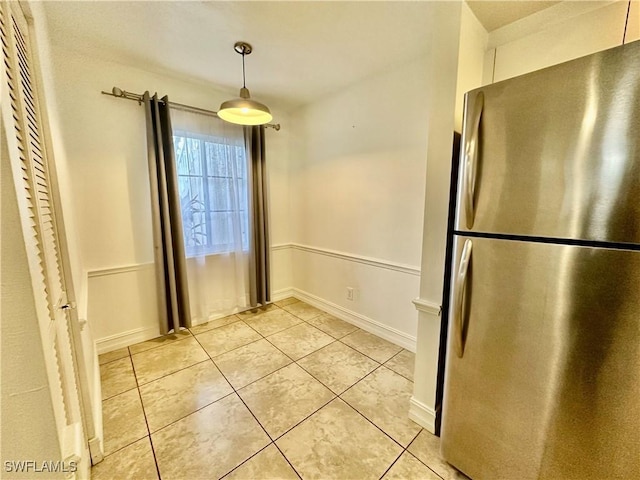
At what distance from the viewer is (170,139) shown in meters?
2.27

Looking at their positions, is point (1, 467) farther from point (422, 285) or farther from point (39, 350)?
point (422, 285)

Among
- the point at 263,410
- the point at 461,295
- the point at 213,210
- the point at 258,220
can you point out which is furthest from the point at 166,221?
the point at 461,295

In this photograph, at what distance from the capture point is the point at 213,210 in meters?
2.67

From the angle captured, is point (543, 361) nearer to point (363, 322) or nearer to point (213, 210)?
point (363, 322)

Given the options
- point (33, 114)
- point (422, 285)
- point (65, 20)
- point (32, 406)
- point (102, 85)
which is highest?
point (65, 20)

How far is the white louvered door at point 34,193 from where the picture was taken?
50 cm

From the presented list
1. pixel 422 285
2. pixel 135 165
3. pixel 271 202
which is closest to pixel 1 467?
pixel 422 285

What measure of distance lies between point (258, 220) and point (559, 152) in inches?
103

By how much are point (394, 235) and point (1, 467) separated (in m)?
2.29

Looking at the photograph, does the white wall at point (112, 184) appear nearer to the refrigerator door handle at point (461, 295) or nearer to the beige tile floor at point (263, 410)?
the beige tile floor at point (263, 410)

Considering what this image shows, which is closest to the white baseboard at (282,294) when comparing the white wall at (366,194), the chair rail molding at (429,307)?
the white wall at (366,194)

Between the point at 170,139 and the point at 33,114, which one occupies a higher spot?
the point at 170,139

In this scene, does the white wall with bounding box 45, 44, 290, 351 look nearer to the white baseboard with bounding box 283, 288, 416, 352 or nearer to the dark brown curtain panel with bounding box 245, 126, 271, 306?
the dark brown curtain panel with bounding box 245, 126, 271, 306
